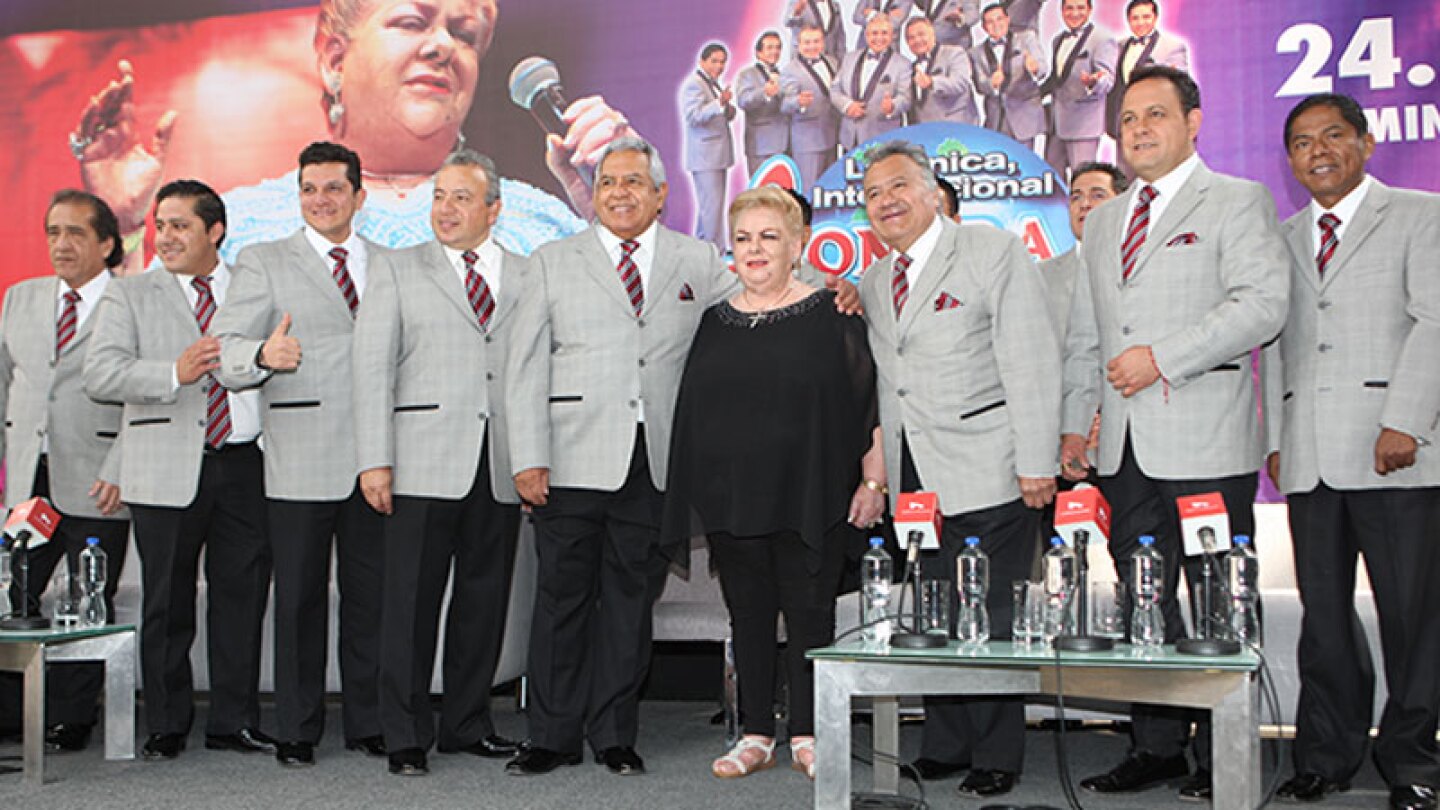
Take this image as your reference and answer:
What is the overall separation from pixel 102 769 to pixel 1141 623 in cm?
300

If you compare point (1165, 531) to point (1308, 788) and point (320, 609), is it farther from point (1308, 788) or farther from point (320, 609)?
point (320, 609)

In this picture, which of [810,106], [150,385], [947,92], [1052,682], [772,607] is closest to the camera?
[1052,682]

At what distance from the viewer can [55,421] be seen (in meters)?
4.68

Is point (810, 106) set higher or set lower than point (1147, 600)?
higher

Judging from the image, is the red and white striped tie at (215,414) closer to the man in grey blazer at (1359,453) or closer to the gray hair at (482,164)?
the gray hair at (482,164)

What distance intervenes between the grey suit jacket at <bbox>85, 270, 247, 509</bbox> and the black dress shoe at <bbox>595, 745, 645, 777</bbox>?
1.52 meters

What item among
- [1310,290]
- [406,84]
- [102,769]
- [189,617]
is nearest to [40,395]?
[189,617]

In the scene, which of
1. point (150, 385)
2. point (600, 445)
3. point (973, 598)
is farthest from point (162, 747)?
point (973, 598)

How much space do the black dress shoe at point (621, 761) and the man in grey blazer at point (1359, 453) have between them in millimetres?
1720

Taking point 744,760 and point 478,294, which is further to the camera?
point 478,294

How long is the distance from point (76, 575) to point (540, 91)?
2990 mm

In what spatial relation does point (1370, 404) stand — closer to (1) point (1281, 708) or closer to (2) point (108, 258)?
(1) point (1281, 708)

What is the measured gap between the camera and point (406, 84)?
21.3ft

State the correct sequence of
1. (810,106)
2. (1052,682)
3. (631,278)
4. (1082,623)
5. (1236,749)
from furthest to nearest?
1. (810,106)
2. (631,278)
3. (1082,623)
4. (1052,682)
5. (1236,749)
